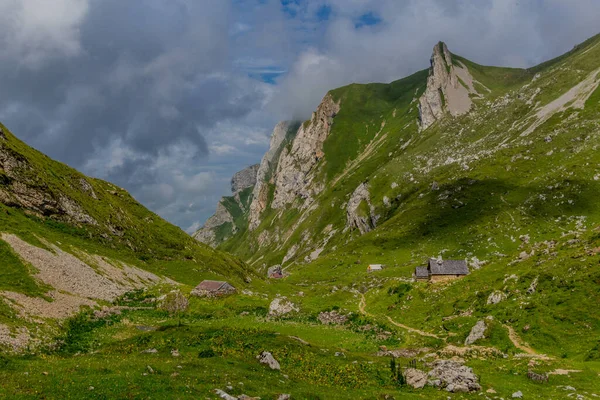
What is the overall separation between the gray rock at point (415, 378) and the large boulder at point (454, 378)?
73 cm

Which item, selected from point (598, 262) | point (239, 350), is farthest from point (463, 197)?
point (239, 350)

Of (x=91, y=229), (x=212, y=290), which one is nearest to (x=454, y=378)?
(x=212, y=290)

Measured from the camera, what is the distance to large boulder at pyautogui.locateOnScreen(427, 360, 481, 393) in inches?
1150

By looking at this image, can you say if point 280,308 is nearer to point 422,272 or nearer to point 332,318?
point 332,318

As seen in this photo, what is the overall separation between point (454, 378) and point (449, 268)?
7765 centimetres

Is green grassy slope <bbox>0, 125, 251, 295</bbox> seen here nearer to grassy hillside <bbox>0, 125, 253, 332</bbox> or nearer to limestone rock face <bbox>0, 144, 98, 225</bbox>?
grassy hillside <bbox>0, 125, 253, 332</bbox>

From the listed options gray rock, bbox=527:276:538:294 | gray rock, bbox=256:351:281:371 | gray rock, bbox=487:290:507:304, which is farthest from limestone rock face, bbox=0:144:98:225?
gray rock, bbox=527:276:538:294

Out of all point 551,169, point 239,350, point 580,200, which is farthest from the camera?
point 551,169

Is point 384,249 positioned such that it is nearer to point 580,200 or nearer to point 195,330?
point 580,200

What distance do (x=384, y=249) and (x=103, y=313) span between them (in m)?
150

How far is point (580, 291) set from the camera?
4694 centimetres

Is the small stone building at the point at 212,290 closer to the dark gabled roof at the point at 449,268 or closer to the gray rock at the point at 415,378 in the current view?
the gray rock at the point at 415,378

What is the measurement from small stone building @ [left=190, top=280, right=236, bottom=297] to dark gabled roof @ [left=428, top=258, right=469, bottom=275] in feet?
174

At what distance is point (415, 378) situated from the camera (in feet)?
101
